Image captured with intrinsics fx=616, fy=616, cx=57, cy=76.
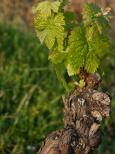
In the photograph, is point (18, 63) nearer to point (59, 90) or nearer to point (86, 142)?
point (59, 90)

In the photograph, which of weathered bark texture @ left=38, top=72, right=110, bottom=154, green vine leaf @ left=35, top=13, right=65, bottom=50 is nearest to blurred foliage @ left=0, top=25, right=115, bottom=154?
weathered bark texture @ left=38, top=72, right=110, bottom=154

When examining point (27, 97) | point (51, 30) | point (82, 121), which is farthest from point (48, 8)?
point (27, 97)

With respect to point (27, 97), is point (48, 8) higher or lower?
higher

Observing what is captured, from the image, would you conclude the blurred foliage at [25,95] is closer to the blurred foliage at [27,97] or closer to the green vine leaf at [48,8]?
the blurred foliage at [27,97]

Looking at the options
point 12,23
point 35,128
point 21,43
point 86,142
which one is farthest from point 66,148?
point 12,23

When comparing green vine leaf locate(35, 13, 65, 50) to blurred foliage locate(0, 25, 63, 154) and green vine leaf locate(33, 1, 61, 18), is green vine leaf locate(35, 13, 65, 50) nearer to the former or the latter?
green vine leaf locate(33, 1, 61, 18)

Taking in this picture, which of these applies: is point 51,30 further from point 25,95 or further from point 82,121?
point 25,95
